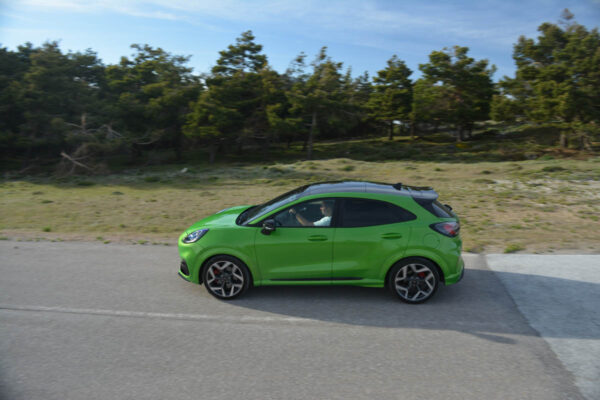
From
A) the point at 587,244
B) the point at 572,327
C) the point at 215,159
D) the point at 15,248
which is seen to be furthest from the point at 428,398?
the point at 215,159

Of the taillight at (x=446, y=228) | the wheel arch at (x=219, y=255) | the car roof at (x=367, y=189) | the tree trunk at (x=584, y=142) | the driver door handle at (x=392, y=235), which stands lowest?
the wheel arch at (x=219, y=255)

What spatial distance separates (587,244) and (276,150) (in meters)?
42.9

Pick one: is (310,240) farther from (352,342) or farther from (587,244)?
(587,244)

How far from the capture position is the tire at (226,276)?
6.13 m

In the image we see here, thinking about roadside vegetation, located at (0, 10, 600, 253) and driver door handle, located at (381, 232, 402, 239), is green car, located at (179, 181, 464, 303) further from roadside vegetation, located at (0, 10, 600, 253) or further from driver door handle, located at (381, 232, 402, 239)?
roadside vegetation, located at (0, 10, 600, 253)

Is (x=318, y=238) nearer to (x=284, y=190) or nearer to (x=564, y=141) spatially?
(x=284, y=190)

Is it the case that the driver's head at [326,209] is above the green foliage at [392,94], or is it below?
below

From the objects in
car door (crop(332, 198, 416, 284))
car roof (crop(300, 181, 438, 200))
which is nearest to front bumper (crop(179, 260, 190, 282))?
car roof (crop(300, 181, 438, 200))

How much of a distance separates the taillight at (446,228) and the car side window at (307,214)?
1386mm

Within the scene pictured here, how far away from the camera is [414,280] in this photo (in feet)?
19.6

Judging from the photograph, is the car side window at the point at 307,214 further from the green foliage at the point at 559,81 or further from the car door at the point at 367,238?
the green foliage at the point at 559,81

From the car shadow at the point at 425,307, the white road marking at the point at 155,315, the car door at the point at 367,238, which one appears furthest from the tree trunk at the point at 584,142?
the white road marking at the point at 155,315

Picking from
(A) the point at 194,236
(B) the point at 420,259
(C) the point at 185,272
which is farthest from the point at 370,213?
(C) the point at 185,272

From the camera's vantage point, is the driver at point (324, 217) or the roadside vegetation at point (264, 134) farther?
the roadside vegetation at point (264, 134)
